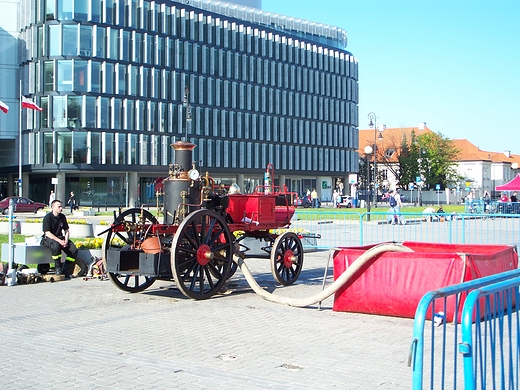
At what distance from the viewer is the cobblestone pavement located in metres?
6.61

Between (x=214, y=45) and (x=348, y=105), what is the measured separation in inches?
1021

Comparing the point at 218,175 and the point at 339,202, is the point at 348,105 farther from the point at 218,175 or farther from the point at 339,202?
the point at 339,202

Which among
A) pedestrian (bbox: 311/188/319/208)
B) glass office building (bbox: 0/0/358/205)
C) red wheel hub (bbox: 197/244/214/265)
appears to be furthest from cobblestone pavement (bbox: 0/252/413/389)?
pedestrian (bbox: 311/188/319/208)

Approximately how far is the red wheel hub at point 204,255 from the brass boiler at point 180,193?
70cm

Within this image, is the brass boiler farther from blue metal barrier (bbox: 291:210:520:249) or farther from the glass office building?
the glass office building

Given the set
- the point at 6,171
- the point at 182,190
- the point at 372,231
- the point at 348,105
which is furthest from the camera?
the point at 348,105

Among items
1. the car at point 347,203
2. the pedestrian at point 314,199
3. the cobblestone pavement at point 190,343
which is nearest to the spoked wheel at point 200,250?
the cobblestone pavement at point 190,343

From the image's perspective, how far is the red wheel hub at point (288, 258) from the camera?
13.0m

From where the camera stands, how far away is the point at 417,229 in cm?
2188

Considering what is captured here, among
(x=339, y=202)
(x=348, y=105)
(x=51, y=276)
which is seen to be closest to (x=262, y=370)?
(x=51, y=276)

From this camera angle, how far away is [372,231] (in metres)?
22.6

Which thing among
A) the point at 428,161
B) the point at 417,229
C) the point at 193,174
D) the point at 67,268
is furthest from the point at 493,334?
the point at 428,161

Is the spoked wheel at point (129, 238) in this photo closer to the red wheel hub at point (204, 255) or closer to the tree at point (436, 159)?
the red wheel hub at point (204, 255)

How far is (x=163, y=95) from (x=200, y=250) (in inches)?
2370
